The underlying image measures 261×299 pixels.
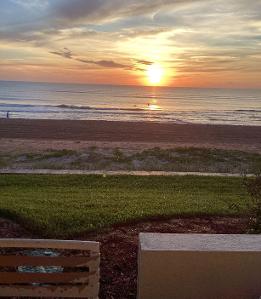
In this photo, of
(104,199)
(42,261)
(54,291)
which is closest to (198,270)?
(54,291)

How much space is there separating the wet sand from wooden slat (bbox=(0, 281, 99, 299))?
59.9 feet

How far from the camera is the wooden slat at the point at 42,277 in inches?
134

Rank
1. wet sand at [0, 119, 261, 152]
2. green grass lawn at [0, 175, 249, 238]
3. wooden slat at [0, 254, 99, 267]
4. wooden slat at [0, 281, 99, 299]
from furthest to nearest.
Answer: wet sand at [0, 119, 261, 152], green grass lawn at [0, 175, 249, 238], wooden slat at [0, 281, 99, 299], wooden slat at [0, 254, 99, 267]

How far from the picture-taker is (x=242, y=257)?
12.5ft

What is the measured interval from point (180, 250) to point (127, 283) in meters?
1.06

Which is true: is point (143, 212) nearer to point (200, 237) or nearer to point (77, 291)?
point (200, 237)

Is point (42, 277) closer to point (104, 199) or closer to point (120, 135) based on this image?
point (104, 199)

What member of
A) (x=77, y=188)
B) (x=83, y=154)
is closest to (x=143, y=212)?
(x=77, y=188)

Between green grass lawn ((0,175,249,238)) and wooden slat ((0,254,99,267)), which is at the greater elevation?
wooden slat ((0,254,99,267))

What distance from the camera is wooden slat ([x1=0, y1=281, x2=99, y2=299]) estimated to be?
137 inches

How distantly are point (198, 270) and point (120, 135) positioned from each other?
82.8 ft

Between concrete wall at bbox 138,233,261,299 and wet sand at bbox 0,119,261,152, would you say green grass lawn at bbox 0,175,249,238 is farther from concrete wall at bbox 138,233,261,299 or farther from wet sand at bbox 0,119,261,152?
wet sand at bbox 0,119,261,152

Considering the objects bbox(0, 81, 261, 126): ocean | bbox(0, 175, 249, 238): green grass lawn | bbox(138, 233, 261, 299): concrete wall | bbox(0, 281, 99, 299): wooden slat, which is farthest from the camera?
bbox(0, 81, 261, 126): ocean

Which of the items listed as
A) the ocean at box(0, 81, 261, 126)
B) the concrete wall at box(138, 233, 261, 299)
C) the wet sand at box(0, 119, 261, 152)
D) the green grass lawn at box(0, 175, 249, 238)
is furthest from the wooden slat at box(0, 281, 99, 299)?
the ocean at box(0, 81, 261, 126)
